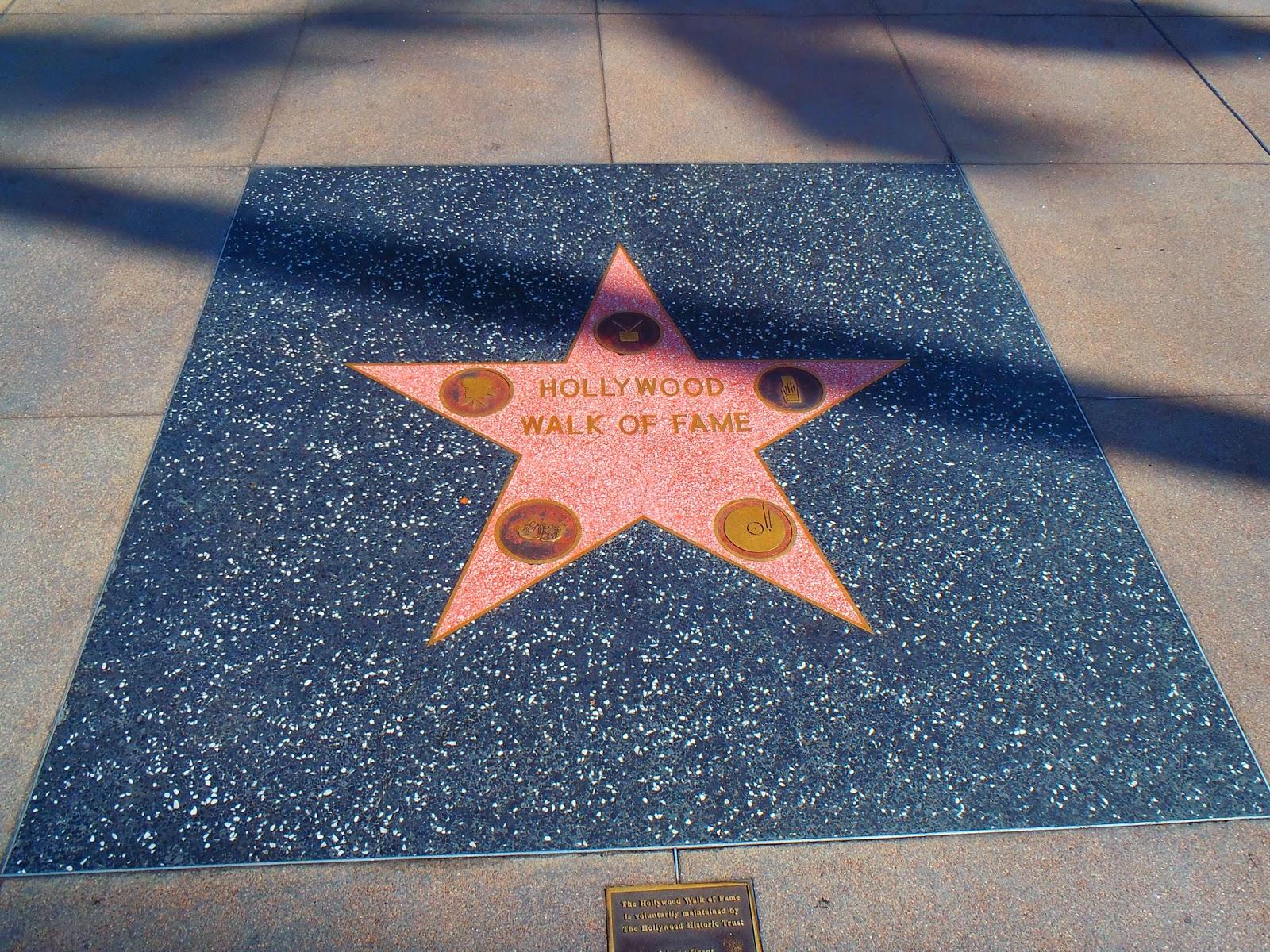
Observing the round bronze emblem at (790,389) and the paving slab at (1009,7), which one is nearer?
the round bronze emblem at (790,389)

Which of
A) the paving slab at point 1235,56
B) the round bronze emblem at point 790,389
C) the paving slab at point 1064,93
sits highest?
the paving slab at point 1235,56

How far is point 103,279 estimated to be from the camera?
2934 mm

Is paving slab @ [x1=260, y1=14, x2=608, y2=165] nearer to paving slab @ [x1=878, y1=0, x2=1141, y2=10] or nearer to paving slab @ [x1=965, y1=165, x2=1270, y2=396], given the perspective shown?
paving slab @ [x1=878, y1=0, x2=1141, y2=10]

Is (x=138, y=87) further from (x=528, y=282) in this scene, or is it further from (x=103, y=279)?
(x=528, y=282)

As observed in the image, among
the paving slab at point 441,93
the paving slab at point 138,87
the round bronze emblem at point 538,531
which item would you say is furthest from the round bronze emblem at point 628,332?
the paving slab at point 138,87

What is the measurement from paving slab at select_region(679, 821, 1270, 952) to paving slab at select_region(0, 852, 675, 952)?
0.26m

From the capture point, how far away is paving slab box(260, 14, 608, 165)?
11.5 ft

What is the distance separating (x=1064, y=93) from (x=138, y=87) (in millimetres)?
3831

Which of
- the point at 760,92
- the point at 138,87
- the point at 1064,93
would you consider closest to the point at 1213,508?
the point at 1064,93

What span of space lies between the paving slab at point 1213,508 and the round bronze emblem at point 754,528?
39.0 inches

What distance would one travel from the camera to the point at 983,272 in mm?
3146

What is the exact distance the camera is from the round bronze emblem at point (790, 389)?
2660mm

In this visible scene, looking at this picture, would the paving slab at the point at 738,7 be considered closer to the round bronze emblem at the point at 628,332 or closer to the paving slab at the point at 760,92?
the paving slab at the point at 760,92

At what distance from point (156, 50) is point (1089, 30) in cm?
418
